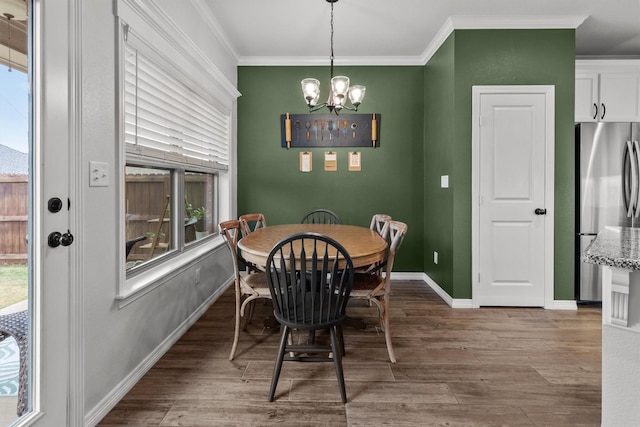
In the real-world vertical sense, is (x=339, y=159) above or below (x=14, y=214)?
above

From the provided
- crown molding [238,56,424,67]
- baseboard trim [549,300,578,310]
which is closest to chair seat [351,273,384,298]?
baseboard trim [549,300,578,310]

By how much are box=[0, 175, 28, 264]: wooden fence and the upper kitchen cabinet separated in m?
4.37

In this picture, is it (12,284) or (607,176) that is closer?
(12,284)

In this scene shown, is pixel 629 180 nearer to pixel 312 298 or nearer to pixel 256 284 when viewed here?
pixel 312 298

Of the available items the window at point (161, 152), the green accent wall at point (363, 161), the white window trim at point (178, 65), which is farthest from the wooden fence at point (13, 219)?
the green accent wall at point (363, 161)

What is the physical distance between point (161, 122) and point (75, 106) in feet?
2.92

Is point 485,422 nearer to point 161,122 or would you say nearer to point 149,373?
point 149,373

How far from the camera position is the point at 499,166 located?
324cm

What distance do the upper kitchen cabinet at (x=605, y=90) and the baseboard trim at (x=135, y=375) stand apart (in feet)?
13.4

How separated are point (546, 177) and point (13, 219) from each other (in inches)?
148

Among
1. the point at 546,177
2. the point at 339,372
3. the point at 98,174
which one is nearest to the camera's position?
the point at 98,174

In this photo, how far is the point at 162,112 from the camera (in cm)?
240

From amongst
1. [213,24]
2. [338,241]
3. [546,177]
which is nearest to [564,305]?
[546,177]

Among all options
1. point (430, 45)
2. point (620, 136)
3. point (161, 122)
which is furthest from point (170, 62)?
point (620, 136)
